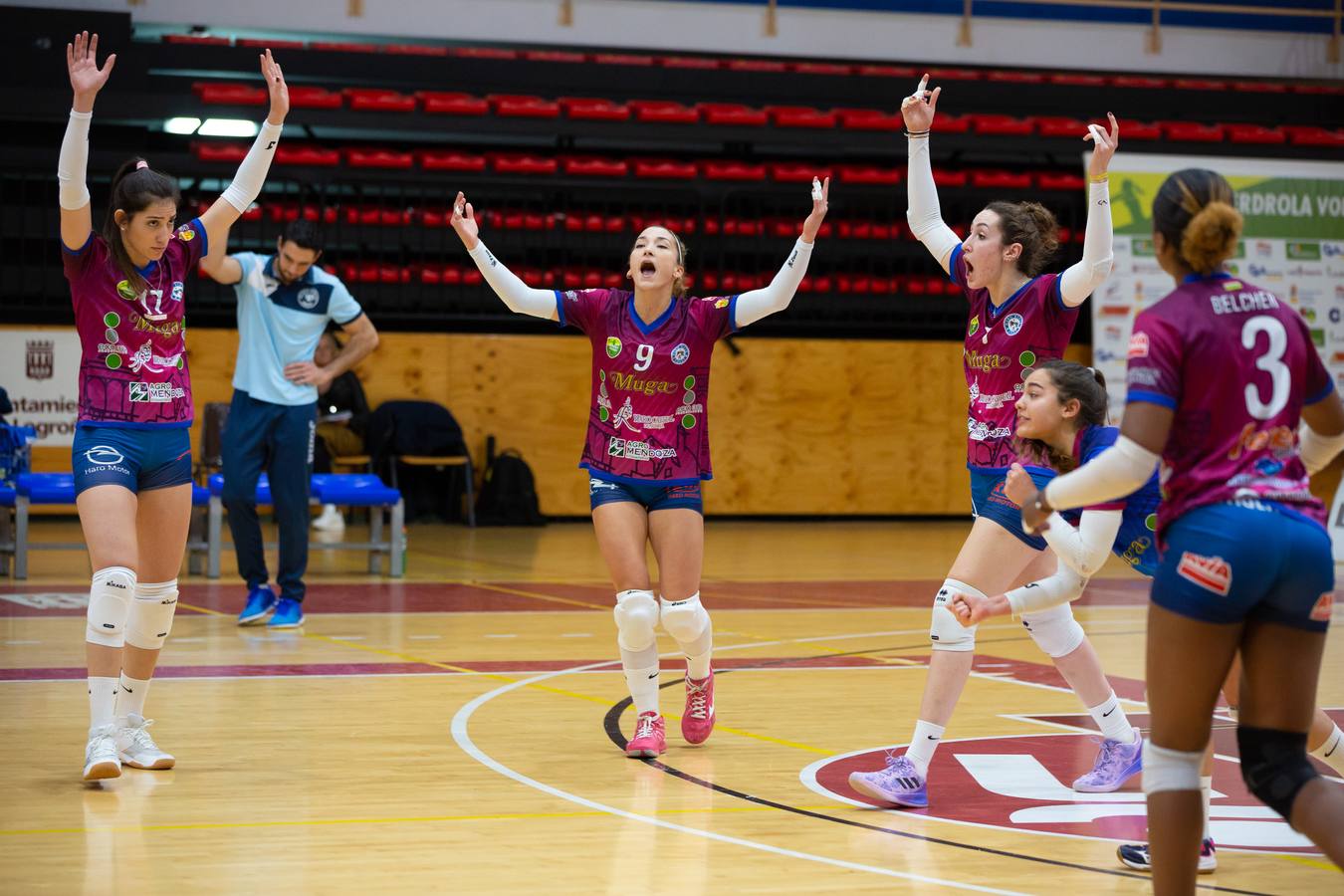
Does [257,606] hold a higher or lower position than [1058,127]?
lower

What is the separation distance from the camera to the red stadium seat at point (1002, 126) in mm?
17442

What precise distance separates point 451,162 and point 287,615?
29.4 feet

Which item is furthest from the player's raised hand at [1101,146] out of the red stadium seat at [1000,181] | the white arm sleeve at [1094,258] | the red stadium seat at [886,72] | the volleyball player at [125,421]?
the red stadium seat at [886,72]

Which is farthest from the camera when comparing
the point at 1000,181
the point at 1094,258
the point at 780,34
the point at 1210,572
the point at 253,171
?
the point at 780,34

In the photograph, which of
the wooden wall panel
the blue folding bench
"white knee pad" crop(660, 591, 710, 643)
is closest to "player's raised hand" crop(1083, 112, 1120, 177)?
"white knee pad" crop(660, 591, 710, 643)

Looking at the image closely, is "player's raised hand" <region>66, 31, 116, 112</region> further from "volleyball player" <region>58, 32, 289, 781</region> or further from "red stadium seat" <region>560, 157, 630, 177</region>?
"red stadium seat" <region>560, 157, 630, 177</region>

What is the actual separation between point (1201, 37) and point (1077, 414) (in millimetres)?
17148

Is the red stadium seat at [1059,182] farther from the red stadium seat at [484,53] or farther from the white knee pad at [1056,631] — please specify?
the white knee pad at [1056,631]

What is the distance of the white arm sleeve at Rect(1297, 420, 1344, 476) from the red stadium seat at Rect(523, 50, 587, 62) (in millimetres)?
14795

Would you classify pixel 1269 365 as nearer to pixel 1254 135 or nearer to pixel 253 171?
pixel 253 171

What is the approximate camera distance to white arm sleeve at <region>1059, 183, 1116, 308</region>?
4.75m

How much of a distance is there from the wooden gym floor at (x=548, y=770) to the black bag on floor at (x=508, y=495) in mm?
5945

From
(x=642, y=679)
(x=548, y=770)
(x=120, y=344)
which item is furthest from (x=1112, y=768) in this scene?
(x=120, y=344)

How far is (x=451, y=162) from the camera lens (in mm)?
16500
